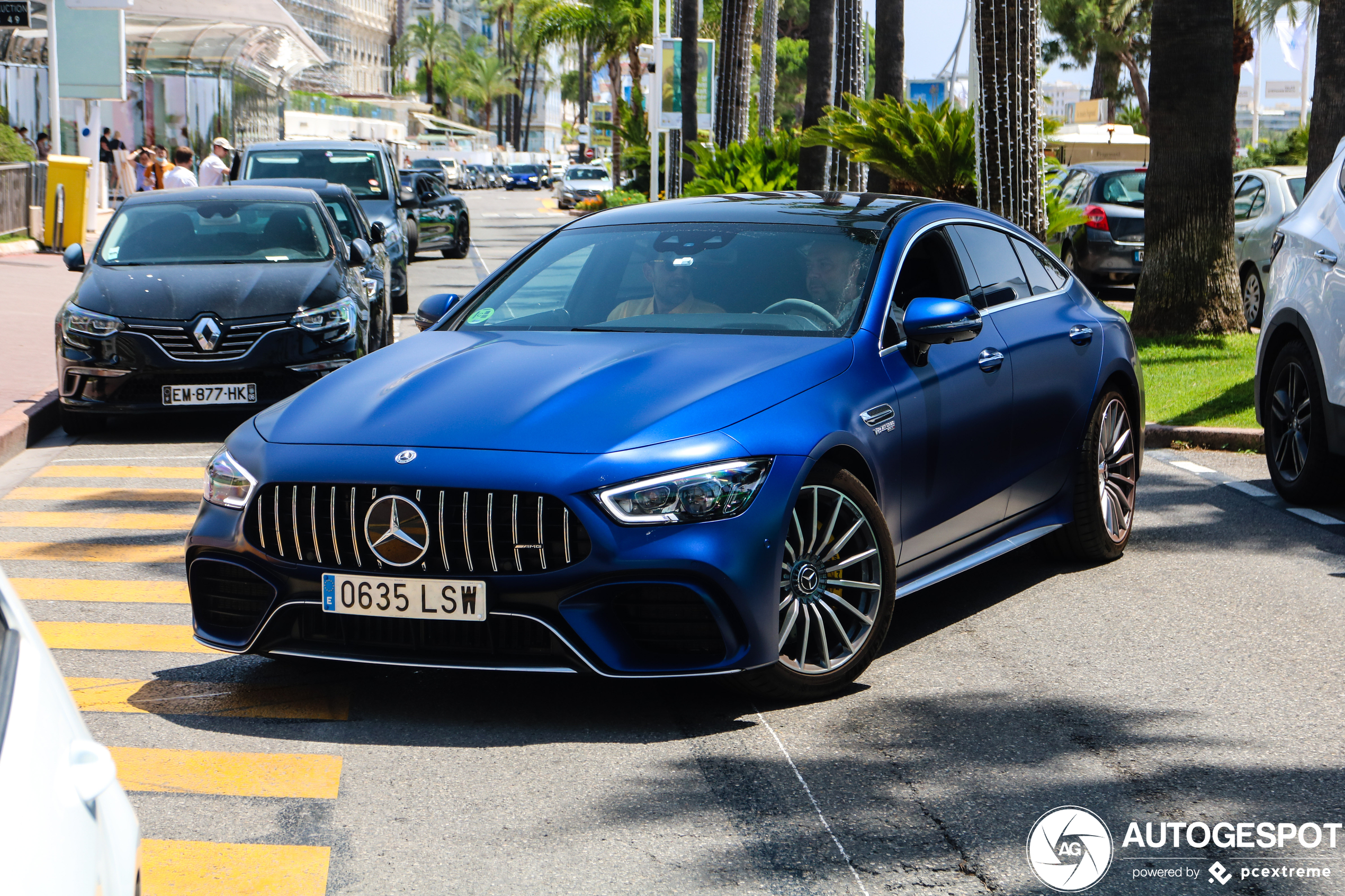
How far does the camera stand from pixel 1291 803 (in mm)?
4051

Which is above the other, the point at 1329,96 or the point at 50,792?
the point at 1329,96

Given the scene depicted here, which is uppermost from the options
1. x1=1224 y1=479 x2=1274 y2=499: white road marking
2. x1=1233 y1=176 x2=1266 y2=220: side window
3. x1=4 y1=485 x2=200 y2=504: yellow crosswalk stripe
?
x1=1233 y1=176 x2=1266 y2=220: side window

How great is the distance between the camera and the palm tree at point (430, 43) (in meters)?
140

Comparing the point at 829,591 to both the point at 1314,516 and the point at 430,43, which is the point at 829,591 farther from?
the point at 430,43

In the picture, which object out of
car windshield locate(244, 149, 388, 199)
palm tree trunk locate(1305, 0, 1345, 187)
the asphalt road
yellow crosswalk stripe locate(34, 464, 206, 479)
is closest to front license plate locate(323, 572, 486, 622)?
the asphalt road

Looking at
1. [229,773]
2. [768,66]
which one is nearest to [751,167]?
[229,773]

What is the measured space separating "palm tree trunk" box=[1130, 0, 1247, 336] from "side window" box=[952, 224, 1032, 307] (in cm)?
737

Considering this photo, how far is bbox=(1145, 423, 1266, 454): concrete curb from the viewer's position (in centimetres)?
1000

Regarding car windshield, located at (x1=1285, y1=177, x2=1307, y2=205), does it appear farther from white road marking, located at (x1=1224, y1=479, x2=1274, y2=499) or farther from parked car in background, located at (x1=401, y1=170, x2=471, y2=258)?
parked car in background, located at (x1=401, y1=170, x2=471, y2=258)

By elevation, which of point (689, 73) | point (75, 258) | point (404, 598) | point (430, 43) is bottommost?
point (404, 598)

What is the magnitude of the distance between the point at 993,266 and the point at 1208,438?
171 inches

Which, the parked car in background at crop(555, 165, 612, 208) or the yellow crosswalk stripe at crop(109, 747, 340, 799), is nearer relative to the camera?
the yellow crosswalk stripe at crop(109, 747, 340, 799)

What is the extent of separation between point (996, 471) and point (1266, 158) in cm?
3358

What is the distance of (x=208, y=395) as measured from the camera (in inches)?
403
